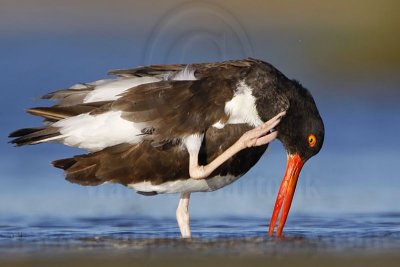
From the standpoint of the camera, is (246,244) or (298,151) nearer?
(246,244)

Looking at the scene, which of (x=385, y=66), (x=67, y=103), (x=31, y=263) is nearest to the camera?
(x=31, y=263)

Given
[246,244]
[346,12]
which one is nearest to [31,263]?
[246,244]

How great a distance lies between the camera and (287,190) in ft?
37.3

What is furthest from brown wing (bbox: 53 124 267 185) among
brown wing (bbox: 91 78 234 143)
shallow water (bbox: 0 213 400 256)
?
shallow water (bbox: 0 213 400 256)

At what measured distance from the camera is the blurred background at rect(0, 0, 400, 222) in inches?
519

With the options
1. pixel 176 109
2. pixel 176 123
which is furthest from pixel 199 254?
pixel 176 109

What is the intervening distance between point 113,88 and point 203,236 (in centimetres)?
167

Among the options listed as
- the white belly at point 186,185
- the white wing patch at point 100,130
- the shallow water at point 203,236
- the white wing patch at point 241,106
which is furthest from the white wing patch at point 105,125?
the shallow water at point 203,236

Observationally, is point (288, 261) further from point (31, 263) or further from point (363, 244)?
Result: point (31, 263)

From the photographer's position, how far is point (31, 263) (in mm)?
9195

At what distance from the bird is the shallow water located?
0.62 metres

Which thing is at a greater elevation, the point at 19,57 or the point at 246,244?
the point at 19,57

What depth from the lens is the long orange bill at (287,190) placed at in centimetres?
1122

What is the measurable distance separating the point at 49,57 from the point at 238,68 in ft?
23.4
